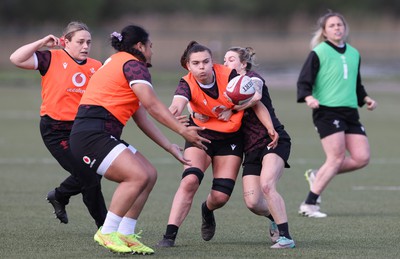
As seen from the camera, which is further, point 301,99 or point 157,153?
point 157,153

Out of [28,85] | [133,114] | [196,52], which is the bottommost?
[28,85]

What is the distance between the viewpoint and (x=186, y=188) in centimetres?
777

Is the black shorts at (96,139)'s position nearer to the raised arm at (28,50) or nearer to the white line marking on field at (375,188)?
the raised arm at (28,50)

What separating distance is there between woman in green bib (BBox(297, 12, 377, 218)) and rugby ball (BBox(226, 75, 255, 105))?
2290 millimetres

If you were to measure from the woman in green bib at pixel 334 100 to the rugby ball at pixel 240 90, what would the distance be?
2290 mm

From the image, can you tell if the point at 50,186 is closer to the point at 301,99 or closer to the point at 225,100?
the point at 301,99

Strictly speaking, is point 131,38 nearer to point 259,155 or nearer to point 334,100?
point 259,155

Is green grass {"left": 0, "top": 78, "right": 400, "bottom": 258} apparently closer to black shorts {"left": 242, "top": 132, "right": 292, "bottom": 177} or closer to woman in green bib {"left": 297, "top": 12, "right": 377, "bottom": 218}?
woman in green bib {"left": 297, "top": 12, "right": 377, "bottom": 218}

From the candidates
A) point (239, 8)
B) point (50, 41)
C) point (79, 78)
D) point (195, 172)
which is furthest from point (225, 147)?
point (239, 8)

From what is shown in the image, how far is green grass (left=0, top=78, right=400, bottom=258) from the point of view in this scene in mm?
7578

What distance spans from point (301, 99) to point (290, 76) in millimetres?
25517

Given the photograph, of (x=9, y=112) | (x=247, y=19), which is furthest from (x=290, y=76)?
(x=247, y=19)

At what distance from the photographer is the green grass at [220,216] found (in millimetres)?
7578

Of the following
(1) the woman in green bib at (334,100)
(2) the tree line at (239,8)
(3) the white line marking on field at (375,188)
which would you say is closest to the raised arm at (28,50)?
(1) the woman in green bib at (334,100)
